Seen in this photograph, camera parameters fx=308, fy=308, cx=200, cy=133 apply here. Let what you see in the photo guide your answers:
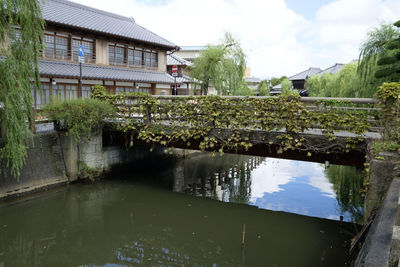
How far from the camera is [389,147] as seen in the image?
7.16 meters

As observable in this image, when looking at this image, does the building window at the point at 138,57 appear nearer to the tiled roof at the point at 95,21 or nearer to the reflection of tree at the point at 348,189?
the tiled roof at the point at 95,21

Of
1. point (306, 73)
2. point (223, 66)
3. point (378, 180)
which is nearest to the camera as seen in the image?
point (378, 180)

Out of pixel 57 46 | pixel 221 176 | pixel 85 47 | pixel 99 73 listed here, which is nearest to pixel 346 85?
pixel 221 176

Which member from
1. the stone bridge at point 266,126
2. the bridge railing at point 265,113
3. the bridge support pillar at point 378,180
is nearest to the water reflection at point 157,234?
the bridge support pillar at point 378,180

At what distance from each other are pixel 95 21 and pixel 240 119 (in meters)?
18.3

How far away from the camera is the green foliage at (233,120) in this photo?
29.8 ft

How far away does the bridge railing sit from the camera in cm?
875

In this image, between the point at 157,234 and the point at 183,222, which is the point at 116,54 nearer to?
the point at 183,222

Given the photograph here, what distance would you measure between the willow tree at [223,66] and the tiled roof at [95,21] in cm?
336

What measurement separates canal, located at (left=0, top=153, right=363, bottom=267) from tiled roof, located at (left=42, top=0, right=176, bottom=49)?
12081mm

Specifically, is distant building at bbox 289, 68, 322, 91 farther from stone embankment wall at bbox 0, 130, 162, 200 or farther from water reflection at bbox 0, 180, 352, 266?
water reflection at bbox 0, 180, 352, 266

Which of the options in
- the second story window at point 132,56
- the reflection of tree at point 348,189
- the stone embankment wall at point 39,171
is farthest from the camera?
the second story window at point 132,56

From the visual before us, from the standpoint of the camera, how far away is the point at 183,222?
9.52 m

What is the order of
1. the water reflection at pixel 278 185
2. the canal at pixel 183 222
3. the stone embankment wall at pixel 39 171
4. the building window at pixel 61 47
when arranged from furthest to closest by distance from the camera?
the building window at pixel 61 47, the water reflection at pixel 278 185, the stone embankment wall at pixel 39 171, the canal at pixel 183 222
